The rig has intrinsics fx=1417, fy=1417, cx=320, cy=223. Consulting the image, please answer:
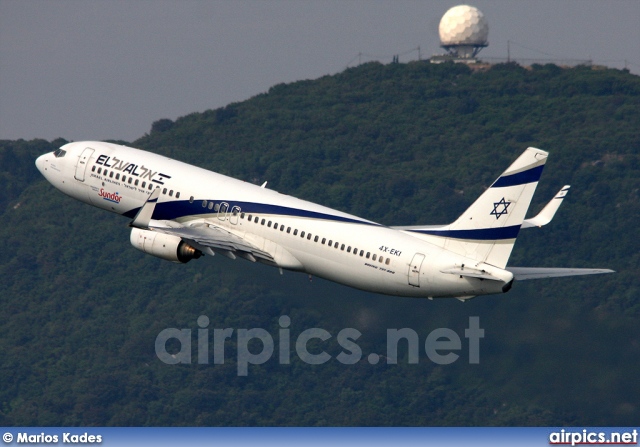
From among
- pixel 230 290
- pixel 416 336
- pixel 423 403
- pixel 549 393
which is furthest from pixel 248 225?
pixel 230 290

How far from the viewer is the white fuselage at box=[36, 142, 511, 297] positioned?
81000 mm

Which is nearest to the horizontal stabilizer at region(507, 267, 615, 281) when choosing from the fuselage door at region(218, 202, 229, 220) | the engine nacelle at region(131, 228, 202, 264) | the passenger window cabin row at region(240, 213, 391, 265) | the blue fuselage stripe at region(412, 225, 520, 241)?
the blue fuselage stripe at region(412, 225, 520, 241)

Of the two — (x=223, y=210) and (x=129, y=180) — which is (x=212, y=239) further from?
(x=129, y=180)

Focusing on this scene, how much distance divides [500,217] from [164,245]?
20.6m

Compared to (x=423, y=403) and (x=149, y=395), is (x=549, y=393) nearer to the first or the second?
(x=423, y=403)

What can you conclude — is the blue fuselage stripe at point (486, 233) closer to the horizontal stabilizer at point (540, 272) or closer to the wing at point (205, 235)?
the horizontal stabilizer at point (540, 272)

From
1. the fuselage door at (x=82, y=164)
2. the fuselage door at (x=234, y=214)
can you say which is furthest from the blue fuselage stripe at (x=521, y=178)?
the fuselage door at (x=82, y=164)

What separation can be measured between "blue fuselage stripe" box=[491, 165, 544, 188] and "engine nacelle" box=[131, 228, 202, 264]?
780 inches

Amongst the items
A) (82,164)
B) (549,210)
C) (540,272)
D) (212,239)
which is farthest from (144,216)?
(549,210)

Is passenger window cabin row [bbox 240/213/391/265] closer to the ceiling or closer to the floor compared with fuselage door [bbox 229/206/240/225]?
closer to the floor

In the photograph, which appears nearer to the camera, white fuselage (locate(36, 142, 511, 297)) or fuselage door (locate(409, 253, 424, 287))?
fuselage door (locate(409, 253, 424, 287))

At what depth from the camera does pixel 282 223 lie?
8488 centimetres

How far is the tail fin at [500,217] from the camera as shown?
78500mm

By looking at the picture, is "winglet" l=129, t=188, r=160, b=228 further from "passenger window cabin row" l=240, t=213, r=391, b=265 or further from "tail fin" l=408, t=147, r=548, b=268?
"tail fin" l=408, t=147, r=548, b=268
